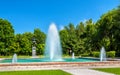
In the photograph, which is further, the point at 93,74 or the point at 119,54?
the point at 119,54

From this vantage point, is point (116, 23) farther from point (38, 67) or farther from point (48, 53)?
point (38, 67)

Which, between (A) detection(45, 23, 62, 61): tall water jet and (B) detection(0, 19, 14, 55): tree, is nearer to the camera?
(A) detection(45, 23, 62, 61): tall water jet

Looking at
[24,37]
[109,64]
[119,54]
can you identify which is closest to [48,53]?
[109,64]

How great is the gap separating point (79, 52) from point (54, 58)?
3285 centimetres

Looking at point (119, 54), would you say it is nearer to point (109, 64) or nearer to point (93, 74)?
point (109, 64)

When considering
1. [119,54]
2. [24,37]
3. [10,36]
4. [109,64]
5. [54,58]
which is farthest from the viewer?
[24,37]

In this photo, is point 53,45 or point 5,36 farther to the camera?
point 5,36

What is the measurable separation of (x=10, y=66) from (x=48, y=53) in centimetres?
1258

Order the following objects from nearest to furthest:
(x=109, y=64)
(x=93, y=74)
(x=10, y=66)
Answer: (x=93, y=74) → (x=10, y=66) → (x=109, y=64)

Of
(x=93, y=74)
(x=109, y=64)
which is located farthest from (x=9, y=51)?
(x=93, y=74)

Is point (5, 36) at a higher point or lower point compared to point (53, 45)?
higher

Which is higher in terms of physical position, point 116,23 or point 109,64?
point 116,23

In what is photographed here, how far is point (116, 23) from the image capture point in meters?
42.6

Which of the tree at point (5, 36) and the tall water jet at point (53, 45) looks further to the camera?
the tree at point (5, 36)
